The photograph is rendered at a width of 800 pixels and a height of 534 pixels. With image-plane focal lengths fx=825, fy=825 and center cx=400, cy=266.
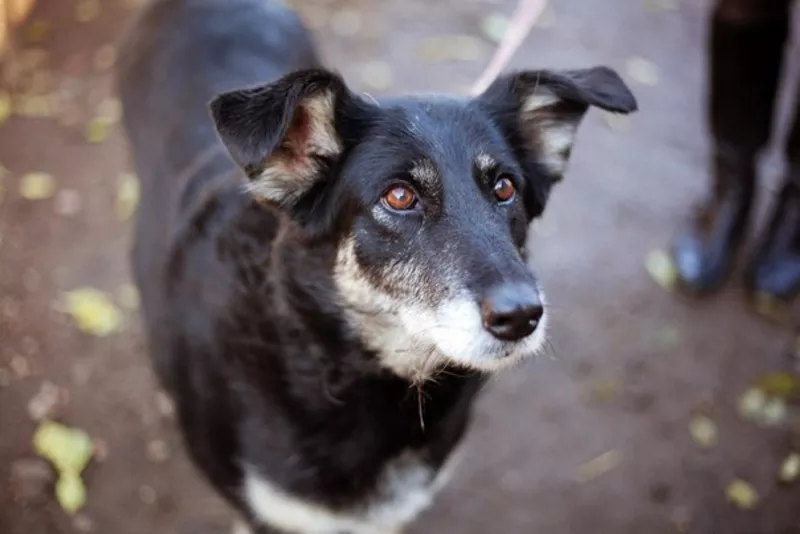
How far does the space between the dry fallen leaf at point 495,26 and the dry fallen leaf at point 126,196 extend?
2.57 m

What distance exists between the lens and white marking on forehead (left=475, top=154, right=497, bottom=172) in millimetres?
2156

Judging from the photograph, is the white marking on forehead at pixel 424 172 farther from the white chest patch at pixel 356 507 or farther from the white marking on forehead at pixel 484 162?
the white chest patch at pixel 356 507

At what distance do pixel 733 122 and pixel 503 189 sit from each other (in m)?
2.22

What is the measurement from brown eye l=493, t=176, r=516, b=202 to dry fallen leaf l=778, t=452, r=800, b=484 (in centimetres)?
207

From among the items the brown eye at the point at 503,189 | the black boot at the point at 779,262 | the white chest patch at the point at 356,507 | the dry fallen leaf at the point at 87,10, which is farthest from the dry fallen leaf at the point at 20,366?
the black boot at the point at 779,262

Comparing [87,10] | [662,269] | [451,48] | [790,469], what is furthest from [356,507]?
[87,10]

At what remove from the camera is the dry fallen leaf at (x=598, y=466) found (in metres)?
3.41

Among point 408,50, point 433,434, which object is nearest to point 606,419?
point 433,434

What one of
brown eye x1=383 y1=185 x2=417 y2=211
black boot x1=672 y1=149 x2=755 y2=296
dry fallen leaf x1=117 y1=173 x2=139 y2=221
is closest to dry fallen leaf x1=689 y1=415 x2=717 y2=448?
black boot x1=672 y1=149 x2=755 y2=296

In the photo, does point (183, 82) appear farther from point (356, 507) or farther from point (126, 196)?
point (356, 507)

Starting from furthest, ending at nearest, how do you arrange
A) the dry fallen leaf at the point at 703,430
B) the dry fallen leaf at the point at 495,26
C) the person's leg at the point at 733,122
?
the dry fallen leaf at the point at 495,26
the person's leg at the point at 733,122
the dry fallen leaf at the point at 703,430

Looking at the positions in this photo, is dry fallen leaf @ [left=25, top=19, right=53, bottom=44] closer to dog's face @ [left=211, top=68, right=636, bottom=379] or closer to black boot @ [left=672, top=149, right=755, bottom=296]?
dog's face @ [left=211, top=68, right=636, bottom=379]

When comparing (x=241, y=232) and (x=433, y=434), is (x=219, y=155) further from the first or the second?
(x=433, y=434)

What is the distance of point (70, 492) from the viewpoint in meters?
3.12
